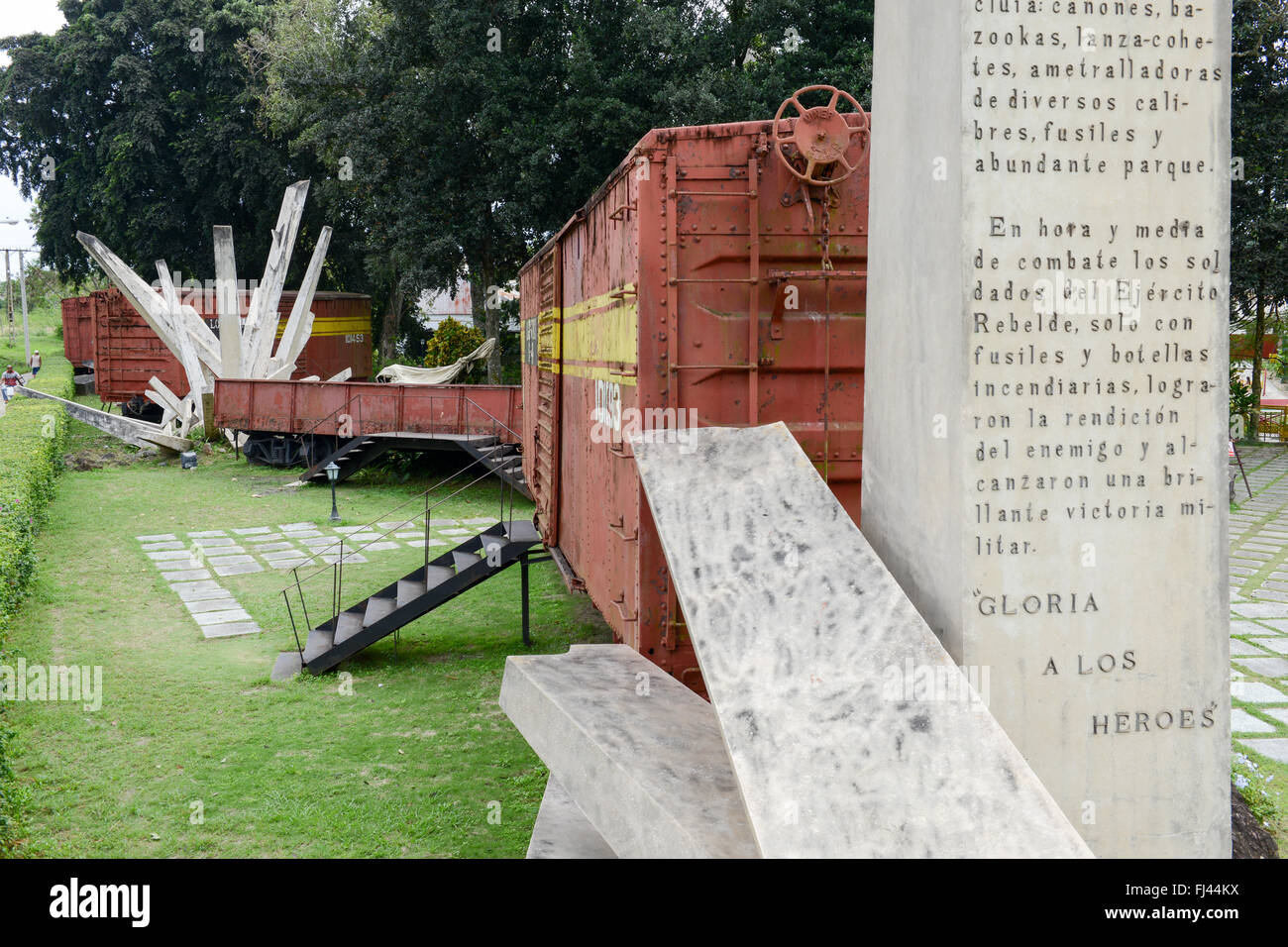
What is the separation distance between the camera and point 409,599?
30.8 ft

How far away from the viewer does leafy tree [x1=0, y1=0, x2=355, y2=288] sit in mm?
31594

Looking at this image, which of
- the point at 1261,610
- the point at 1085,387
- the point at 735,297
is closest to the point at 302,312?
the point at 1261,610

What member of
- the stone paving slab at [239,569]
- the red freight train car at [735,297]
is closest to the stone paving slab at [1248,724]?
the red freight train car at [735,297]

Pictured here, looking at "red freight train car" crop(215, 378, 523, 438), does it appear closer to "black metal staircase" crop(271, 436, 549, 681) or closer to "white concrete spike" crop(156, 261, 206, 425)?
"white concrete spike" crop(156, 261, 206, 425)

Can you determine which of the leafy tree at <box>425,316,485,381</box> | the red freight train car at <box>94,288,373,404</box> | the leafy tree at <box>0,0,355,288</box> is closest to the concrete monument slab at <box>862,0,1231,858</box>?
the leafy tree at <box>425,316,485,381</box>

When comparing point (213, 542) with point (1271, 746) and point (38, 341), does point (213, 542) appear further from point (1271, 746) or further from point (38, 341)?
point (38, 341)

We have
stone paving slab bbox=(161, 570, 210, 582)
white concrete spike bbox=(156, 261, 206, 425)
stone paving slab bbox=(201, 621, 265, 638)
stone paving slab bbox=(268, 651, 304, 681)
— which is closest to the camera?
stone paving slab bbox=(268, 651, 304, 681)

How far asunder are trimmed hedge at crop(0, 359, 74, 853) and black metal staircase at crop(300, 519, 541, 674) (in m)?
2.47

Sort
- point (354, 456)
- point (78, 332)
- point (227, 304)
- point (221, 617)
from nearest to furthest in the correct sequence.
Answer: point (221, 617) → point (354, 456) → point (227, 304) → point (78, 332)

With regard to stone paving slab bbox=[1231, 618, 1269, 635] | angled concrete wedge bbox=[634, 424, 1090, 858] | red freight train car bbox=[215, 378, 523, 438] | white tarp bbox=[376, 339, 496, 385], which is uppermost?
white tarp bbox=[376, 339, 496, 385]

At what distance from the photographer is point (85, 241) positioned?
820 inches

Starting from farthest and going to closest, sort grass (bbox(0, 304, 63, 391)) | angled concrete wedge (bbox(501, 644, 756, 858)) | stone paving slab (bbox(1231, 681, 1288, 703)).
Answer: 1. grass (bbox(0, 304, 63, 391))
2. stone paving slab (bbox(1231, 681, 1288, 703))
3. angled concrete wedge (bbox(501, 644, 756, 858))

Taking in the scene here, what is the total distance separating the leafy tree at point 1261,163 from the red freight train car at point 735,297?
18.0 metres

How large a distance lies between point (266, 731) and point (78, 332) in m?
38.3
